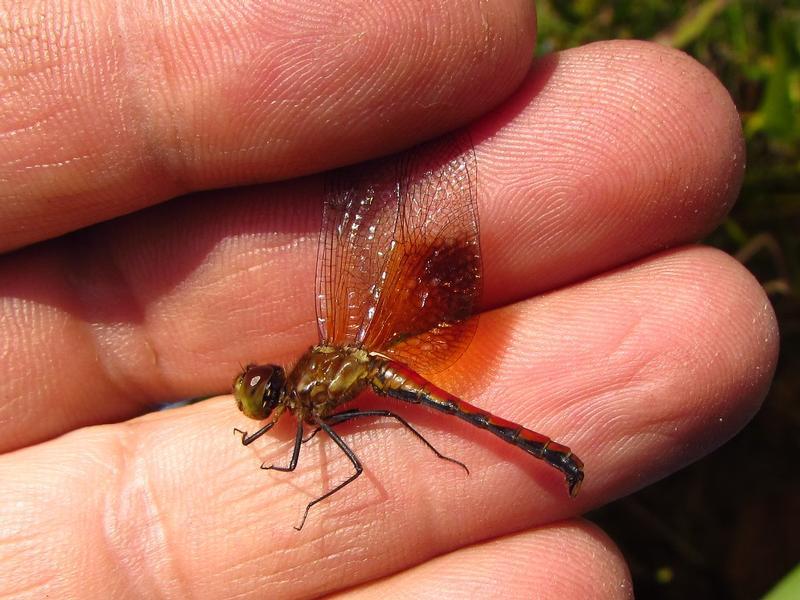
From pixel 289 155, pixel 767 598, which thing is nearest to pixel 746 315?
pixel 767 598

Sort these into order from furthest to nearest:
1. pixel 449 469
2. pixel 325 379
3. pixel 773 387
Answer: pixel 773 387
pixel 325 379
pixel 449 469

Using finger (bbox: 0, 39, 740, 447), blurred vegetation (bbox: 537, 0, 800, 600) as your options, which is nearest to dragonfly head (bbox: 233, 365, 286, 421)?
finger (bbox: 0, 39, 740, 447)

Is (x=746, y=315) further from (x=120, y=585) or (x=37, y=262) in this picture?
(x=37, y=262)

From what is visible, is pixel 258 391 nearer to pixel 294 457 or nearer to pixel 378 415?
pixel 294 457

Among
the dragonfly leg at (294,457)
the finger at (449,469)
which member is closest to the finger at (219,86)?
the finger at (449,469)

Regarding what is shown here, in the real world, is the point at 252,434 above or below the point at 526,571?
above

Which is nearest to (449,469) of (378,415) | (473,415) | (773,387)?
(473,415)
